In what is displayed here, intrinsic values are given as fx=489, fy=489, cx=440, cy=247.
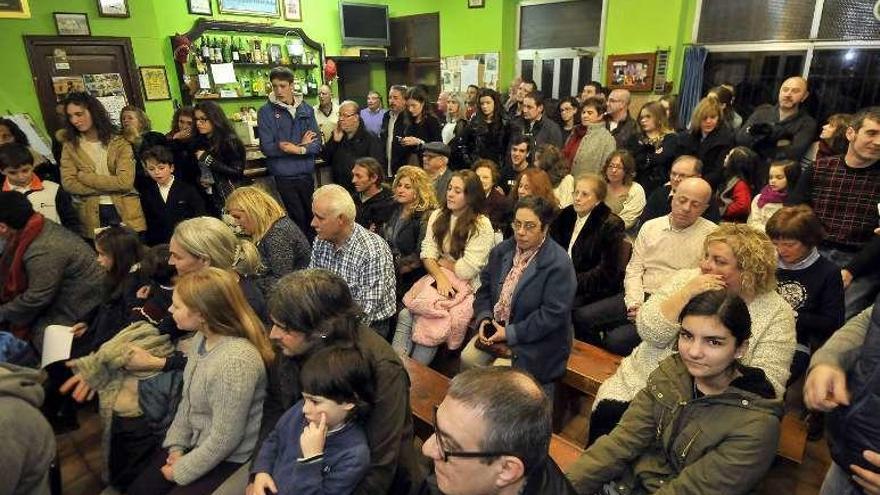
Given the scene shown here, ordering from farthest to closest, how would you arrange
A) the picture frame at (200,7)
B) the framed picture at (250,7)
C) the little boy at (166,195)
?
the framed picture at (250,7)
the picture frame at (200,7)
the little boy at (166,195)

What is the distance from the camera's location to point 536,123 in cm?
472

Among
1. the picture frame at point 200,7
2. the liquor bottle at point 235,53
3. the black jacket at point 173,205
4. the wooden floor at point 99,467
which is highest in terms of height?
the picture frame at point 200,7

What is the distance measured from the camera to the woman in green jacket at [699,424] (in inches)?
54.6

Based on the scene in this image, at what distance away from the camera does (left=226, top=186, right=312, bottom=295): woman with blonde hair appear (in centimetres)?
283

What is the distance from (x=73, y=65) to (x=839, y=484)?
7.25 m

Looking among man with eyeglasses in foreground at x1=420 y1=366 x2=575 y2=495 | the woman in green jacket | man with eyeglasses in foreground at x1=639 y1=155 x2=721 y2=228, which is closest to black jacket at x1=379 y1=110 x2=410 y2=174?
man with eyeglasses in foreground at x1=639 y1=155 x2=721 y2=228

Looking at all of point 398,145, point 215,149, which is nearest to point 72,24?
point 215,149

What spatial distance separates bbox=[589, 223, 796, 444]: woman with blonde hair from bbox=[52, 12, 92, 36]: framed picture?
651 centimetres

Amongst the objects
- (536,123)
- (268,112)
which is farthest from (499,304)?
(268,112)

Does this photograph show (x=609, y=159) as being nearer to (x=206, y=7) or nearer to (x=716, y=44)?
→ (x=716, y=44)

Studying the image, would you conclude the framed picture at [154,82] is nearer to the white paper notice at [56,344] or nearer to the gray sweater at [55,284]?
the gray sweater at [55,284]

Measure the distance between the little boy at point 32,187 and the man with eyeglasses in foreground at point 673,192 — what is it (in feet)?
13.0

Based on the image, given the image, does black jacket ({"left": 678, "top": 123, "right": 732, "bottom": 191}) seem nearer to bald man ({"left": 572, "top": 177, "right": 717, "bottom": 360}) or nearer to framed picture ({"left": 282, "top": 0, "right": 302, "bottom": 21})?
bald man ({"left": 572, "top": 177, "right": 717, "bottom": 360})

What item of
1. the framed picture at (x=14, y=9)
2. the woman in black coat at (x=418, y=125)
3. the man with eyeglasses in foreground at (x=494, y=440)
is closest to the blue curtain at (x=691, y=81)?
the woman in black coat at (x=418, y=125)
